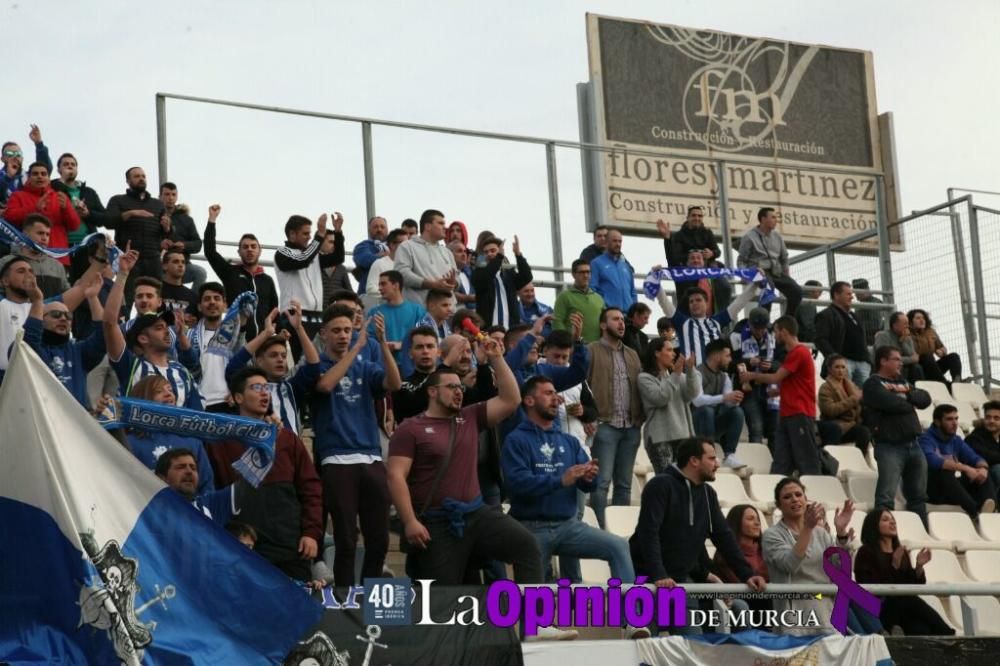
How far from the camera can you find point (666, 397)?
1477 cm

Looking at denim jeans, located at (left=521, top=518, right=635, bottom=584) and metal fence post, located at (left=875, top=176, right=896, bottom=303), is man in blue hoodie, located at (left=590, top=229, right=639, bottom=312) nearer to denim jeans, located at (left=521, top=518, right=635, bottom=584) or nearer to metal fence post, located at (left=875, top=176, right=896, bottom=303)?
metal fence post, located at (left=875, top=176, right=896, bottom=303)

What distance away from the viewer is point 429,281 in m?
15.6

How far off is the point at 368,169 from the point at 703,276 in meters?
3.45

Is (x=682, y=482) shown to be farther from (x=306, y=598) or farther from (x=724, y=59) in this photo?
(x=724, y=59)

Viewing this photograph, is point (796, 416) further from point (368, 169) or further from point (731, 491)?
point (368, 169)

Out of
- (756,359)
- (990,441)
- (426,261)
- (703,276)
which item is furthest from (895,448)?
(426,261)

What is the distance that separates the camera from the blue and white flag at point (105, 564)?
28.7 feet

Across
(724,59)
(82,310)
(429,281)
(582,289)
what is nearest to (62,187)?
(82,310)

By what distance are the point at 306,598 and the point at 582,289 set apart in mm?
7671

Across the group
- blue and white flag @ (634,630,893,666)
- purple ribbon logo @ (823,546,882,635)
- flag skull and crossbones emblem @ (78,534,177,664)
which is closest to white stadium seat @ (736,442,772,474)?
purple ribbon logo @ (823,546,882,635)

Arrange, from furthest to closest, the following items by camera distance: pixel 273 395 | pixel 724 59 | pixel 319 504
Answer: pixel 724 59 → pixel 273 395 → pixel 319 504

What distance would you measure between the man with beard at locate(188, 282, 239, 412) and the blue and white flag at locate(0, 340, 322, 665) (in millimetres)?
3161

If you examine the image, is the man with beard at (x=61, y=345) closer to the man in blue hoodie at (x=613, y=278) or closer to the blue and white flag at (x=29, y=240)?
the blue and white flag at (x=29, y=240)

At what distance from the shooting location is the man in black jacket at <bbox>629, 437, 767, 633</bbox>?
37.0 ft
